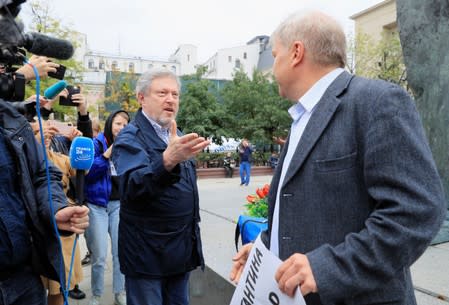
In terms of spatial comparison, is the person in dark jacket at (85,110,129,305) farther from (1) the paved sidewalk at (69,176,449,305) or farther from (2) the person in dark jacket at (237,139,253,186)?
(2) the person in dark jacket at (237,139,253,186)

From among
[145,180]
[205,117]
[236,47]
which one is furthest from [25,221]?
[236,47]

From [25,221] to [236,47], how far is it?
200 ft

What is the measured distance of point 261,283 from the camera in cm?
137

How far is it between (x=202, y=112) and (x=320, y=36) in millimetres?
25559

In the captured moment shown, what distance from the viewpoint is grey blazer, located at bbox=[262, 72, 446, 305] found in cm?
111

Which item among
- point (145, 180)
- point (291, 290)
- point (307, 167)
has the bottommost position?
point (291, 290)

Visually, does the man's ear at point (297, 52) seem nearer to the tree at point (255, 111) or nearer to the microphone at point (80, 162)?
the microphone at point (80, 162)

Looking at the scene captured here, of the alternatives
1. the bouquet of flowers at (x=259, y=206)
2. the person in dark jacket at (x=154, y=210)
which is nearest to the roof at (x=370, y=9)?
the bouquet of flowers at (x=259, y=206)

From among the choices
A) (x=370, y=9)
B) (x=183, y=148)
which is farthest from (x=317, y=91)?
(x=370, y=9)

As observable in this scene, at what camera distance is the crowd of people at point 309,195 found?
3.69 ft

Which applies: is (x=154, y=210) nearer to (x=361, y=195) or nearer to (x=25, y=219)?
(x=25, y=219)

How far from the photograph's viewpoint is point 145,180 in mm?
2111

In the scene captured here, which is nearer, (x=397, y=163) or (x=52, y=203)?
(x=397, y=163)

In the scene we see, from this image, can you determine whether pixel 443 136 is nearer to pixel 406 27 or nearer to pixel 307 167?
pixel 406 27
